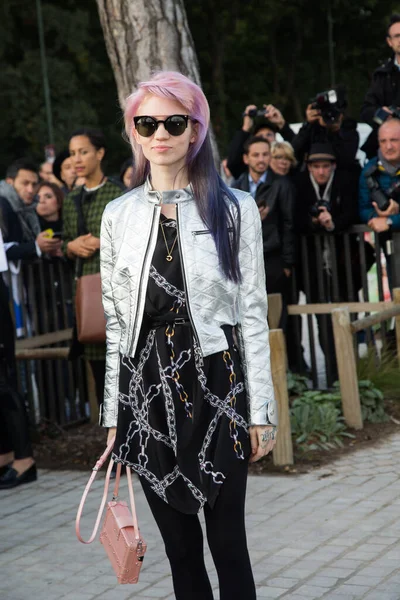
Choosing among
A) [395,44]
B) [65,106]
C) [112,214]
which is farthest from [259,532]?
[65,106]

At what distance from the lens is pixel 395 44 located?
30.5 feet

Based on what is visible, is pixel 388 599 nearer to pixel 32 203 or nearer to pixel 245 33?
pixel 32 203

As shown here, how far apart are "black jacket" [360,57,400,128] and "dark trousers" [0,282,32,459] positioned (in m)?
3.92

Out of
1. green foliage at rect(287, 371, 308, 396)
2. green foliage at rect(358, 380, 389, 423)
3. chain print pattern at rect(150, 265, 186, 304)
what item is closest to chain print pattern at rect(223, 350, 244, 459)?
chain print pattern at rect(150, 265, 186, 304)

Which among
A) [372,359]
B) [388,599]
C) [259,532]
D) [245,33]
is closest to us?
[388,599]

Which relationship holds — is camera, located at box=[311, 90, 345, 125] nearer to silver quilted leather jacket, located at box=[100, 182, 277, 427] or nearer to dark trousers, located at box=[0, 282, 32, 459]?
dark trousers, located at box=[0, 282, 32, 459]

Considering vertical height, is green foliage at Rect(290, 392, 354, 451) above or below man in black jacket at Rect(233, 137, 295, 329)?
below

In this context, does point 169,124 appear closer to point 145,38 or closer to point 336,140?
point 145,38

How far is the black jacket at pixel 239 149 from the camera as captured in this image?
9.61 metres

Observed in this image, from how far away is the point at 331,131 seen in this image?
30.6 ft

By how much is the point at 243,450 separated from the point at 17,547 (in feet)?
8.20

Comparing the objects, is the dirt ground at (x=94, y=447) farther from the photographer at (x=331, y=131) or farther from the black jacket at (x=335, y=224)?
the photographer at (x=331, y=131)

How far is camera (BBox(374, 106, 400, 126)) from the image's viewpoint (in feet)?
29.4

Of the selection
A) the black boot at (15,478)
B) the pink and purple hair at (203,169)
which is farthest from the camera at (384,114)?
the pink and purple hair at (203,169)
